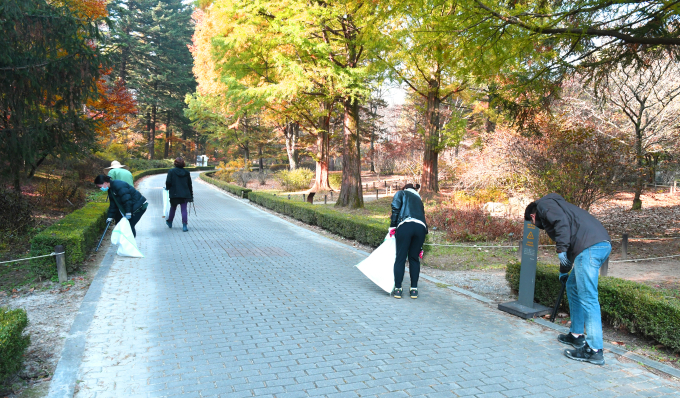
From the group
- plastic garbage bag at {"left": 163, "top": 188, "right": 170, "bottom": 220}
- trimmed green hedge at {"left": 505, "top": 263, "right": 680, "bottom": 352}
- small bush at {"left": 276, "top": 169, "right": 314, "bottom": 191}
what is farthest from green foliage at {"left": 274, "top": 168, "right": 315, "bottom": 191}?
trimmed green hedge at {"left": 505, "top": 263, "right": 680, "bottom": 352}

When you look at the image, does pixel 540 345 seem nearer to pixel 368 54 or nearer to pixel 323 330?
pixel 323 330

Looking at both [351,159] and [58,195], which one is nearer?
[58,195]

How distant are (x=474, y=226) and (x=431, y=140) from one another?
8.19 metres

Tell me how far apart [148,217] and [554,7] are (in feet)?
41.4

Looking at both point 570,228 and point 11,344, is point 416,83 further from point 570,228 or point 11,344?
point 11,344

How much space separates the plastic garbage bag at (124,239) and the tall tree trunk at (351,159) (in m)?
10.6

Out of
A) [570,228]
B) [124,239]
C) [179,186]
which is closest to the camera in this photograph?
[570,228]

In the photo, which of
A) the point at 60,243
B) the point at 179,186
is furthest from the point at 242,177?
the point at 60,243

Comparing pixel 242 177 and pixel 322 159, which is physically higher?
pixel 322 159

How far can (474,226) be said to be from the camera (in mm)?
12445

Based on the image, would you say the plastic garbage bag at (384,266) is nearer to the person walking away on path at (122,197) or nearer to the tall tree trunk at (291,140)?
the person walking away on path at (122,197)

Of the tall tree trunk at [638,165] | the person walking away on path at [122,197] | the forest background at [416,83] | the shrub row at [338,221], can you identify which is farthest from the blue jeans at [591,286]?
the tall tree trunk at [638,165]

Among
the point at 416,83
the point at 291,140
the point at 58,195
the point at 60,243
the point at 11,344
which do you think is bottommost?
the point at 11,344

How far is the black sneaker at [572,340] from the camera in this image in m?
4.68
